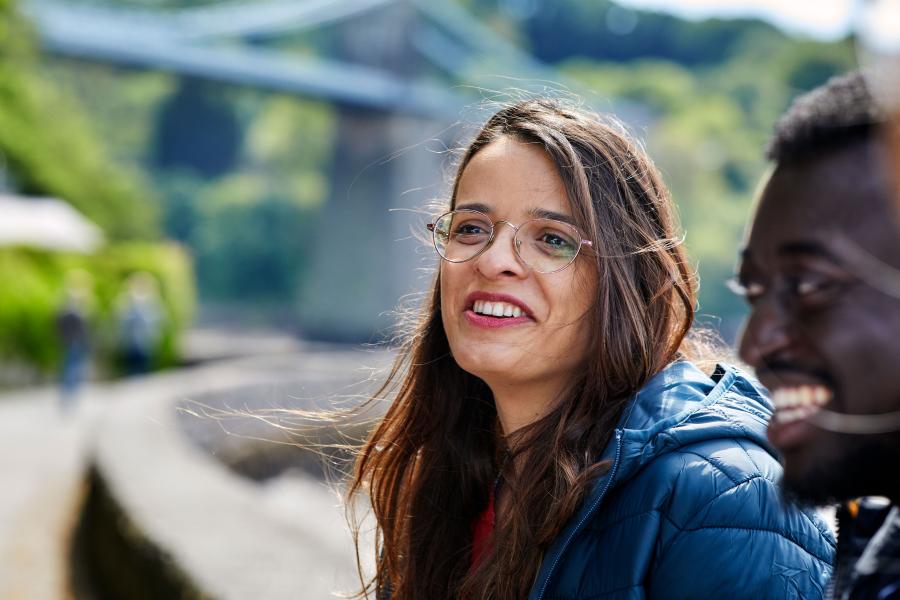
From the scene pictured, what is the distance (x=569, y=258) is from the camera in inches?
65.6

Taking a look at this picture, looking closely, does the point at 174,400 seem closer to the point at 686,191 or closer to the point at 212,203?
the point at 686,191

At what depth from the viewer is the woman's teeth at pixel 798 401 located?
2.92ft

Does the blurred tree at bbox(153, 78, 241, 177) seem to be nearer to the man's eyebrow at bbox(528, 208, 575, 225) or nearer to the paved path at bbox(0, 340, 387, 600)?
the paved path at bbox(0, 340, 387, 600)

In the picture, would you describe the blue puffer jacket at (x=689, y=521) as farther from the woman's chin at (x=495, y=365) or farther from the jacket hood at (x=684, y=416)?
the woman's chin at (x=495, y=365)

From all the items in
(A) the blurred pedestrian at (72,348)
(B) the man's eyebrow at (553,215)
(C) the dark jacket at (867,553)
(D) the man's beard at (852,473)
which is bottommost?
(A) the blurred pedestrian at (72,348)

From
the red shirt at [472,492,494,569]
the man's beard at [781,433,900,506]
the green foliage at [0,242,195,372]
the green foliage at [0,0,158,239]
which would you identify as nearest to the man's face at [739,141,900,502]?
the man's beard at [781,433,900,506]

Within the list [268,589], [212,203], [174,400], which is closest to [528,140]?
[268,589]

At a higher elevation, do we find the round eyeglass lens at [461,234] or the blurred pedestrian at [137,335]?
the round eyeglass lens at [461,234]

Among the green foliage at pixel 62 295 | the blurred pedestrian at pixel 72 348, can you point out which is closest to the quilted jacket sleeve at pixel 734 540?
the blurred pedestrian at pixel 72 348

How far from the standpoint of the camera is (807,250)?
0.89 m

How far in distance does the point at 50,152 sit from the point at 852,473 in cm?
2776

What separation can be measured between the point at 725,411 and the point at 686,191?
151ft

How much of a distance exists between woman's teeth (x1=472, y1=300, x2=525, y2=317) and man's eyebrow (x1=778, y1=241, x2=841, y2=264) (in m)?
0.77

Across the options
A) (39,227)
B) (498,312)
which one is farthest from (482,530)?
(39,227)
